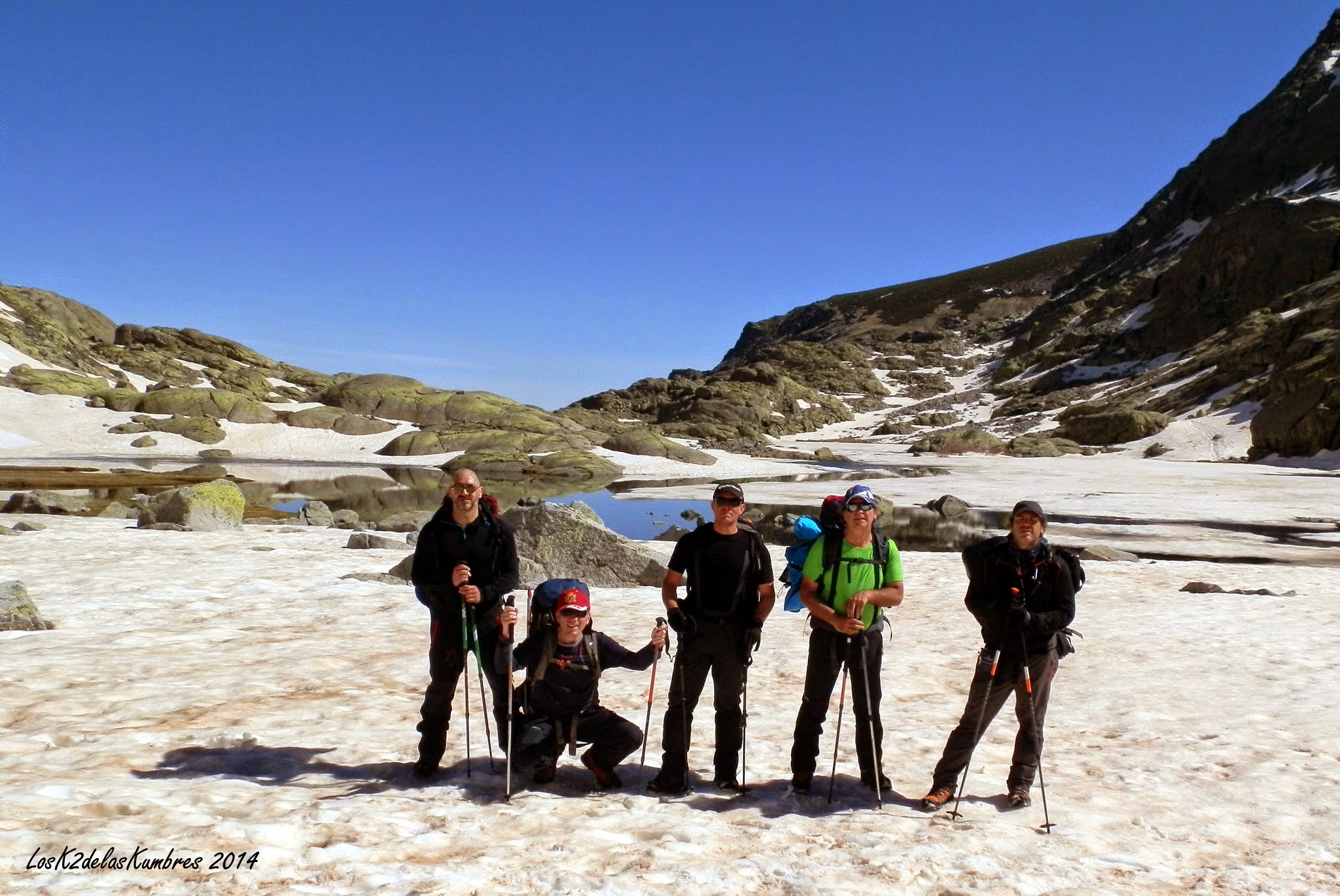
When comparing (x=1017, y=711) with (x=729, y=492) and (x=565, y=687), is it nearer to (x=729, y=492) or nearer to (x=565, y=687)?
(x=729, y=492)

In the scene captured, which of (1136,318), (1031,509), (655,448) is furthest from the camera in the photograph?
(1136,318)

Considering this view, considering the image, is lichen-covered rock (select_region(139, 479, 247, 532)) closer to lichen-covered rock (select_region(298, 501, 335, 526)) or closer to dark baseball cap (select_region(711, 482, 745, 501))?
lichen-covered rock (select_region(298, 501, 335, 526))

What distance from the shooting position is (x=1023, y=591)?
20.7 ft

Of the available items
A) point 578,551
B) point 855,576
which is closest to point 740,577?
point 855,576

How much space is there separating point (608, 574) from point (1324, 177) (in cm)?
16345

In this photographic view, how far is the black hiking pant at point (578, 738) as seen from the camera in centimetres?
641

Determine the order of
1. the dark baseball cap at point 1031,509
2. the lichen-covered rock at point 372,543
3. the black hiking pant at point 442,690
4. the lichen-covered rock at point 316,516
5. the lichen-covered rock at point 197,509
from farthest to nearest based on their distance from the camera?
the lichen-covered rock at point 316,516
the lichen-covered rock at point 197,509
the lichen-covered rock at point 372,543
the black hiking pant at point 442,690
the dark baseball cap at point 1031,509

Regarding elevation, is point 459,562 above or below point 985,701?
above

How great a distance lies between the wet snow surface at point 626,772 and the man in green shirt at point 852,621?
42 cm

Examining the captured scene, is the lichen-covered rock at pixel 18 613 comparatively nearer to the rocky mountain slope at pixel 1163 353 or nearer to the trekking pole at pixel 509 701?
the trekking pole at pixel 509 701

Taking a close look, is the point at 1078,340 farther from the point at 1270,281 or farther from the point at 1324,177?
the point at 1324,177

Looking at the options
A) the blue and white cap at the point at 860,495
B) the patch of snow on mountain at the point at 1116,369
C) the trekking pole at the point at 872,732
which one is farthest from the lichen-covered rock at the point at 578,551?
the patch of snow on mountain at the point at 1116,369

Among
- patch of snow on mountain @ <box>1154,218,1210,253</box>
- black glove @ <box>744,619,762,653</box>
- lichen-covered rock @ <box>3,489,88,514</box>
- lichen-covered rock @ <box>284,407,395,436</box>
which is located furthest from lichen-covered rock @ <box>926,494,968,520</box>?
patch of snow on mountain @ <box>1154,218,1210,253</box>

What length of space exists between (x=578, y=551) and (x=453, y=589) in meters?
10.7
